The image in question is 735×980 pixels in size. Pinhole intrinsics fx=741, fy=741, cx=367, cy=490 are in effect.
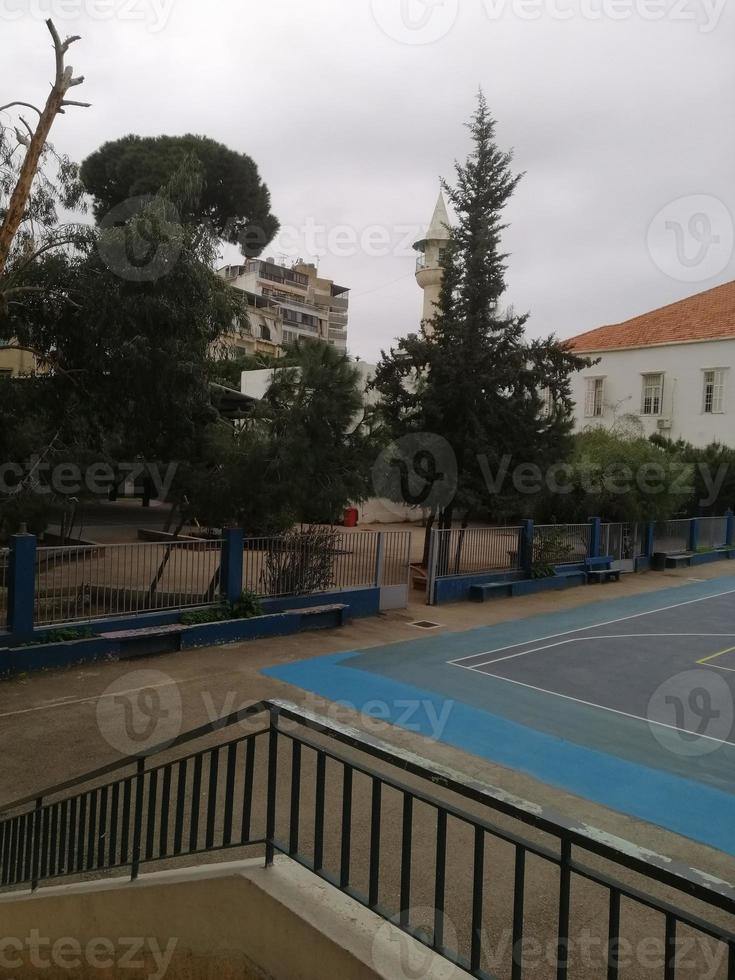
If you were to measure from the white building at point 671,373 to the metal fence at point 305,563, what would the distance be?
922 inches

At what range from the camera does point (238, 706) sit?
945cm

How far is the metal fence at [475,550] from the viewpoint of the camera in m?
17.4

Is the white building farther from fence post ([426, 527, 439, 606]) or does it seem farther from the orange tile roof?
fence post ([426, 527, 439, 606])

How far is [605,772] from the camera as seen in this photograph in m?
7.71

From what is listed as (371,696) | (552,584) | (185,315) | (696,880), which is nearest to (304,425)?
(185,315)

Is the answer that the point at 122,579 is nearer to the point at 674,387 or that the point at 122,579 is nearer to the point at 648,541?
the point at 648,541

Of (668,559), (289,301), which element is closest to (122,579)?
(668,559)

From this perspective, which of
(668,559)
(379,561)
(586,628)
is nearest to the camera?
(586,628)

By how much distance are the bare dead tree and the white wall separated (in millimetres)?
30069

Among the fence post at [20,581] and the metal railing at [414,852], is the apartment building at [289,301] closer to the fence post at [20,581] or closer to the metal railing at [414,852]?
the fence post at [20,581]

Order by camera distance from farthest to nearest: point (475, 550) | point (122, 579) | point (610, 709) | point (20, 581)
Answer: point (475, 550), point (122, 579), point (20, 581), point (610, 709)

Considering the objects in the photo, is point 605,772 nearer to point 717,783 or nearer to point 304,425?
point 717,783

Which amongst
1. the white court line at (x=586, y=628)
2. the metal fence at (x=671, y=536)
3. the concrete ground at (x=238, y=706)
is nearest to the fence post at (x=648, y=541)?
the metal fence at (x=671, y=536)

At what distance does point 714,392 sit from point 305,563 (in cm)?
2819
